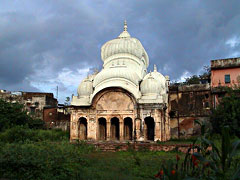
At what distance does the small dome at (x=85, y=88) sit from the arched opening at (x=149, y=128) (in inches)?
190

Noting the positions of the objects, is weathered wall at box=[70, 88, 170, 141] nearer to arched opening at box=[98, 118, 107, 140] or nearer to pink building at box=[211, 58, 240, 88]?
arched opening at box=[98, 118, 107, 140]

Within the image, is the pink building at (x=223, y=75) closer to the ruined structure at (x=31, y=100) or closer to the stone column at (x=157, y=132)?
the stone column at (x=157, y=132)

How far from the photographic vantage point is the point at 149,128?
2248 centimetres

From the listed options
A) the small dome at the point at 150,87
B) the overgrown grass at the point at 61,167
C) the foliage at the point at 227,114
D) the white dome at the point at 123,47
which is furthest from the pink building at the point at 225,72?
the overgrown grass at the point at 61,167

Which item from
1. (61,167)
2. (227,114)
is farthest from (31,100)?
(61,167)

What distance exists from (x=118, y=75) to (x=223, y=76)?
999 cm

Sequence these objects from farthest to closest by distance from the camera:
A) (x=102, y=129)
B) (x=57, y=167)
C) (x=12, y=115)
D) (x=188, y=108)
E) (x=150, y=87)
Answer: (x=188, y=108), (x=12, y=115), (x=102, y=129), (x=150, y=87), (x=57, y=167)

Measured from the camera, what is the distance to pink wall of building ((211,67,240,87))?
2634cm

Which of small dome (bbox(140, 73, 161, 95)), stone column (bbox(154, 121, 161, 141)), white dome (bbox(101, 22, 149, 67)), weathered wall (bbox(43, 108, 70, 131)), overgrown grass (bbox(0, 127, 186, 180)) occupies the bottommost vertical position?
overgrown grass (bbox(0, 127, 186, 180))

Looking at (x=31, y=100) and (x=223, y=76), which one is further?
(x=31, y=100)

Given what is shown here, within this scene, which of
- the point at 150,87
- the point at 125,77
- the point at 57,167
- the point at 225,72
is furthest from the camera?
the point at 225,72

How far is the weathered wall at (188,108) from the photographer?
26531 mm

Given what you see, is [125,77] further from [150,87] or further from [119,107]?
[119,107]

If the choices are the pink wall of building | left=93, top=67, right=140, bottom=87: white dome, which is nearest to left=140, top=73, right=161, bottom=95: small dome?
left=93, top=67, right=140, bottom=87: white dome
